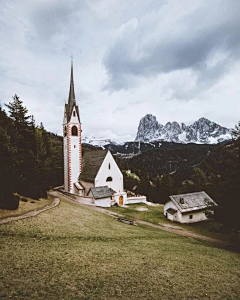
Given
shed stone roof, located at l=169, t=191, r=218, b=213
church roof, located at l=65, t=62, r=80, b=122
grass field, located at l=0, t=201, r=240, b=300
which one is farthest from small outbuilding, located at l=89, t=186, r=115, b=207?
grass field, located at l=0, t=201, r=240, b=300

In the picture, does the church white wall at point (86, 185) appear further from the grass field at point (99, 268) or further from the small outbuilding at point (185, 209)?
the grass field at point (99, 268)

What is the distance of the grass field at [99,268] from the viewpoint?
8.10 m

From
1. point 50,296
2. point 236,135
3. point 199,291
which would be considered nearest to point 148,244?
point 199,291

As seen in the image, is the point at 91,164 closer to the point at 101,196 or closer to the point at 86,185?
the point at 86,185

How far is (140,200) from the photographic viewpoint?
43250mm

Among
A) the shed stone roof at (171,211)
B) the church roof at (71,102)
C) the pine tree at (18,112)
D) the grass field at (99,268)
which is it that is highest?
the church roof at (71,102)

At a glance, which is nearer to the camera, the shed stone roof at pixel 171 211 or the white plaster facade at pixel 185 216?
the white plaster facade at pixel 185 216

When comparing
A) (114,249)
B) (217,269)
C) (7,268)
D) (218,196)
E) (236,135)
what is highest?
(236,135)

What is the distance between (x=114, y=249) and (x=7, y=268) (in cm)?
681

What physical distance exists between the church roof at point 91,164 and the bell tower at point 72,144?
151 centimetres

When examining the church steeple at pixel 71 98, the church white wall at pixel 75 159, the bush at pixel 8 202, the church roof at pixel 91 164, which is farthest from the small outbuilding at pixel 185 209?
the church steeple at pixel 71 98

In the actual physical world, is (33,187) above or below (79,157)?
below

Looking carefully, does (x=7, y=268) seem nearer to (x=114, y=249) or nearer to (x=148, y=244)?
(x=114, y=249)

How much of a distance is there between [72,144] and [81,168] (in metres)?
5.66
